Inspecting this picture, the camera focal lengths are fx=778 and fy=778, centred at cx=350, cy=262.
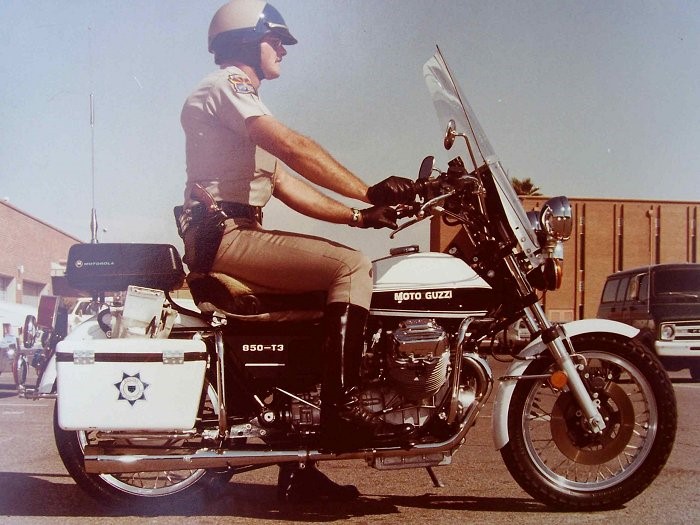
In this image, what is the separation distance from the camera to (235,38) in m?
3.61

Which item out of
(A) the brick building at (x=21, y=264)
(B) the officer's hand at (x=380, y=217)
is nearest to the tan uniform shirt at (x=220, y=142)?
(B) the officer's hand at (x=380, y=217)

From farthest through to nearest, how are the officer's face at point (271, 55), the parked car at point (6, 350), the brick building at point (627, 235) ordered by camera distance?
the brick building at point (627, 235)
the parked car at point (6, 350)
the officer's face at point (271, 55)

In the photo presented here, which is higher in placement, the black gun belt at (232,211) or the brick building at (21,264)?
the black gun belt at (232,211)

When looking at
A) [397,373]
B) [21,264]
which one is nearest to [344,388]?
[397,373]

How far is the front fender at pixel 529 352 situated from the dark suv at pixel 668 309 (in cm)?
900

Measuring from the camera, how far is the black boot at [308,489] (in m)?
3.77

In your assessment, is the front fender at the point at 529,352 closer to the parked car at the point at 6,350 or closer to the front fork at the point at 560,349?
the front fork at the point at 560,349

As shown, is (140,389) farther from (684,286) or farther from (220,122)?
(684,286)

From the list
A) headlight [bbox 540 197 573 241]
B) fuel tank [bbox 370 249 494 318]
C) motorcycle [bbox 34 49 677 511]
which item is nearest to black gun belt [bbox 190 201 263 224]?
motorcycle [bbox 34 49 677 511]

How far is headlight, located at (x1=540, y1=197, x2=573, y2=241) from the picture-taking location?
3605 millimetres

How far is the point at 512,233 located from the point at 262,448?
154 cm

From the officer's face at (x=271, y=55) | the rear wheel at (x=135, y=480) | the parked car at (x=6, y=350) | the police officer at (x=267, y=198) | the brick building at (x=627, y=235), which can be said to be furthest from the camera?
the brick building at (x=627, y=235)

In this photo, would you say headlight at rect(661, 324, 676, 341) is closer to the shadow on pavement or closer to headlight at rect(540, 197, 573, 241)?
the shadow on pavement

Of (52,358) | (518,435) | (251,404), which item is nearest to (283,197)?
(251,404)
